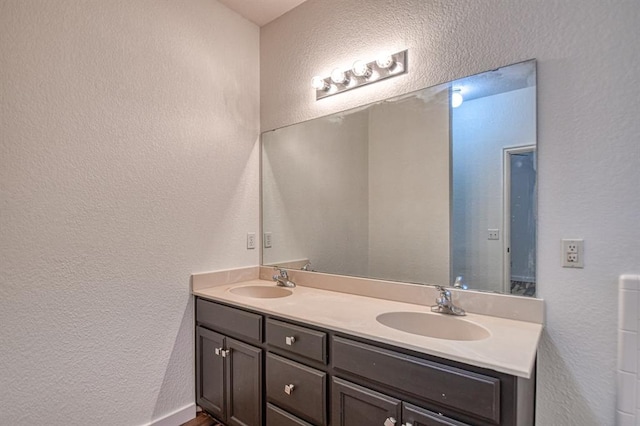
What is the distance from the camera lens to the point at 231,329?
174 cm

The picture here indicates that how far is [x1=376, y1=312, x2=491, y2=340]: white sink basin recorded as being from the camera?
4.45 ft

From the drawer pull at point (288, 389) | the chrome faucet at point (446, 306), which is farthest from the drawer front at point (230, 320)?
the chrome faucet at point (446, 306)

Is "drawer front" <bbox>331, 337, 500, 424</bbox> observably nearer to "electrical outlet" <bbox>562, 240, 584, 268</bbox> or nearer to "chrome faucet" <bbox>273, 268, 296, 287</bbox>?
"electrical outlet" <bbox>562, 240, 584, 268</bbox>

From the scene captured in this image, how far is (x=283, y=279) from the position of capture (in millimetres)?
2127

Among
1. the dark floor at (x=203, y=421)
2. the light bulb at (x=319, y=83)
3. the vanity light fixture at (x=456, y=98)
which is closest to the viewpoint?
the vanity light fixture at (x=456, y=98)

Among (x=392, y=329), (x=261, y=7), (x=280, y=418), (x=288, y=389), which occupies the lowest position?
(x=280, y=418)

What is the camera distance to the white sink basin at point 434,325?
1.36m

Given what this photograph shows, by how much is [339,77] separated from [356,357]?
5.10 ft

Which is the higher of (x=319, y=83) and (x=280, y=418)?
(x=319, y=83)

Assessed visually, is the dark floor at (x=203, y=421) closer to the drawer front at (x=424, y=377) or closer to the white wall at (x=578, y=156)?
the drawer front at (x=424, y=377)

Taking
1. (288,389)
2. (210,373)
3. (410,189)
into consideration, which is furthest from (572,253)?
(210,373)

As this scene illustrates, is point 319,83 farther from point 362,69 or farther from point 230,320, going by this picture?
point 230,320

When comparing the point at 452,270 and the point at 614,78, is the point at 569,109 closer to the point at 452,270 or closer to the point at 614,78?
the point at 614,78

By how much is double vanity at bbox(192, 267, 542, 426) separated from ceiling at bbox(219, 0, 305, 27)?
179 cm
